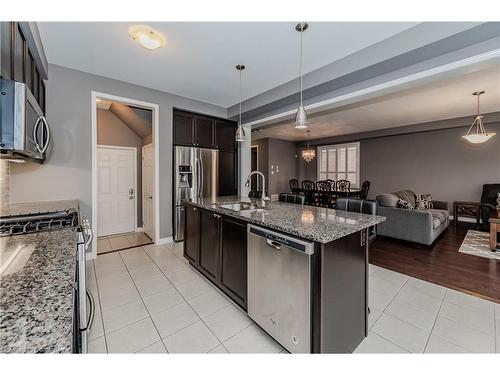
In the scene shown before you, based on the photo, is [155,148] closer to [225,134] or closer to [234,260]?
[225,134]

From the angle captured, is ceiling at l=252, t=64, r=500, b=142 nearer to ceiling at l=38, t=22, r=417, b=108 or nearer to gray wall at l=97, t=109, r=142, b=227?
ceiling at l=38, t=22, r=417, b=108

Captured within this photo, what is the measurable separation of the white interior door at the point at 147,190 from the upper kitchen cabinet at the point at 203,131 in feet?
2.18

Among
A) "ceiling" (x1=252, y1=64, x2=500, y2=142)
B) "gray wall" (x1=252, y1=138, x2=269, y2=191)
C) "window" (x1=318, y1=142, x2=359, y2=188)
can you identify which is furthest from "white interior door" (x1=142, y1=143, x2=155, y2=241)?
"window" (x1=318, y1=142, x2=359, y2=188)

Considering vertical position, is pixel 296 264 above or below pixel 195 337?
above

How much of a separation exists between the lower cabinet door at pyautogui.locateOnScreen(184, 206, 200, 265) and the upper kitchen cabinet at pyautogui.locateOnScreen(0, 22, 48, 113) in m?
1.87

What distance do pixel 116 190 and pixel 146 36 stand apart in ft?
11.1

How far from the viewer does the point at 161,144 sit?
390 cm

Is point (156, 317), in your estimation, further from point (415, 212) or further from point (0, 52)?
point (415, 212)

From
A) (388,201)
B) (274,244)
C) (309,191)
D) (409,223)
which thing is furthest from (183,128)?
(309,191)

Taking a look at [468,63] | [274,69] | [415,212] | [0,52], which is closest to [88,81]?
[0,52]

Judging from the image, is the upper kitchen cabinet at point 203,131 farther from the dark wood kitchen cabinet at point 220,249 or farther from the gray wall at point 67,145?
the dark wood kitchen cabinet at point 220,249

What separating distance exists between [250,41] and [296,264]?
2.35 meters

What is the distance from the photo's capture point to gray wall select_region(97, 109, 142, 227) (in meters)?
4.48

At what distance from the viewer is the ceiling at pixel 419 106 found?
135 inches
